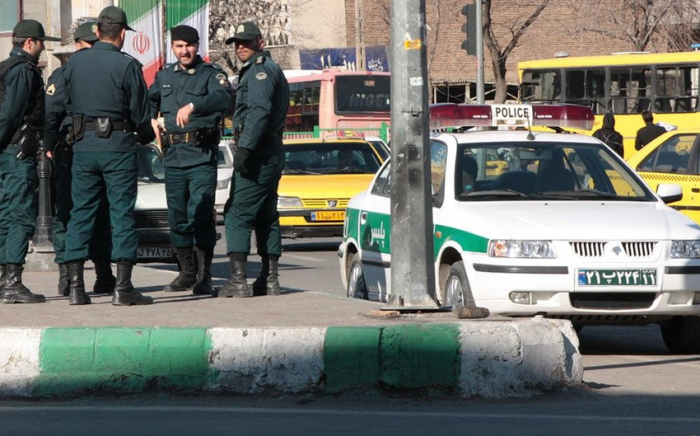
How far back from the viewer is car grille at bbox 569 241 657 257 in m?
9.21

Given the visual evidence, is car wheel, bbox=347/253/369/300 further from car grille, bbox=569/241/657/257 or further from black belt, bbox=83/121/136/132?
black belt, bbox=83/121/136/132

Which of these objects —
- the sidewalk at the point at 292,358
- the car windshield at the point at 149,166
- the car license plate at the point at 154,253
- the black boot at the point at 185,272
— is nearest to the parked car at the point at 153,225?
the car license plate at the point at 154,253

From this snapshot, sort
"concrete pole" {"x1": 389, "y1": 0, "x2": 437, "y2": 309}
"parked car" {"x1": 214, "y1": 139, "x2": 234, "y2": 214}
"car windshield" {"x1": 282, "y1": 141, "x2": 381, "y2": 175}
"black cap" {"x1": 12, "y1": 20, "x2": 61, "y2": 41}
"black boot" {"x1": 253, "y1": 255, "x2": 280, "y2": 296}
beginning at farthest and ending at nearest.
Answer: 1. "parked car" {"x1": 214, "y1": 139, "x2": 234, "y2": 214}
2. "car windshield" {"x1": 282, "y1": 141, "x2": 381, "y2": 175}
3. "black boot" {"x1": 253, "y1": 255, "x2": 280, "y2": 296}
4. "black cap" {"x1": 12, "y1": 20, "x2": 61, "y2": 41}
5. "concrete pole" {"x1": 389, "y1": 0, "x2": 437, "y2": 309}

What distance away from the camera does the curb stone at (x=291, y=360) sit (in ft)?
24.2

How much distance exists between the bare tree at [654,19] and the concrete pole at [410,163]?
38912 mm

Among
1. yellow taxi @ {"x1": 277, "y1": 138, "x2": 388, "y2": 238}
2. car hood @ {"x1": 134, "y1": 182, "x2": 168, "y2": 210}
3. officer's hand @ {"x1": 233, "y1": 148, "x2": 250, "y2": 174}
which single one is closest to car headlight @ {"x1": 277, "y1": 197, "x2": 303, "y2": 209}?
yellow taxi @ {"x1": 277, "y1": 138, "x2": 388, "y2": 238}

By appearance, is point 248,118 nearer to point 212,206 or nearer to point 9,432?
point 212,206

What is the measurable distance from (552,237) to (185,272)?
2897mm

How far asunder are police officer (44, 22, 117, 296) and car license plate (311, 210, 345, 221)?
8.94m

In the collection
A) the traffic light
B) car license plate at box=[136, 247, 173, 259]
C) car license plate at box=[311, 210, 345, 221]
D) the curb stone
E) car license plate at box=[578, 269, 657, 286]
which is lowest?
car license plate at box=[311, 210, 345, 221]

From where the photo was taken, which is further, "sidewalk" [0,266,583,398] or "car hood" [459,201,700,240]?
"car hood" [459,201,700,240]

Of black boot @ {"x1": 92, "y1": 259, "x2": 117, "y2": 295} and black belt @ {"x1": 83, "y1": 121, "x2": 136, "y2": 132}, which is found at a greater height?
black belt @ {"x1": 83, "y1": 121, "x2": 136, "y2": 132}

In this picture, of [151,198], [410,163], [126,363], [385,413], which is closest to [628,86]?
[151,198]

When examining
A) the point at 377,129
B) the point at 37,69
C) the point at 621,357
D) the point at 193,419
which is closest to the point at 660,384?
the point at 621,357
